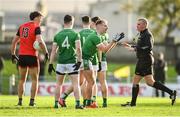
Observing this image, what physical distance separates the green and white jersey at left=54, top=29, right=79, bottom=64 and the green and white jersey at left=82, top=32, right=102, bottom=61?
72cm

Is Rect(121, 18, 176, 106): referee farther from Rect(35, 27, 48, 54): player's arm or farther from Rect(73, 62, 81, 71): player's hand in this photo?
Rect(35, 27, 48, 54): player's arm

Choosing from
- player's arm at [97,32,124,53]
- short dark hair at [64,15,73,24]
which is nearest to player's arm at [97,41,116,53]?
player's arm at [97,32,124,53]

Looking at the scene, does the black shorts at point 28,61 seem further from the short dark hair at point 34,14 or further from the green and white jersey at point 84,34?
the green and white jersey at point 84,34

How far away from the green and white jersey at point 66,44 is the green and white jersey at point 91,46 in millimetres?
718

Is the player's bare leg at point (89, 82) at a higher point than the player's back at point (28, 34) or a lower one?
lower

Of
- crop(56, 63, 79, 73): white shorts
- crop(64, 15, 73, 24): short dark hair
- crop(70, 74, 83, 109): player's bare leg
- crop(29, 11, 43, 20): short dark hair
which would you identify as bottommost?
crop(70, 74, 83, 109): player's bare leg

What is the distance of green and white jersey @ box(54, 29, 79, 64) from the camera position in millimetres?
19047

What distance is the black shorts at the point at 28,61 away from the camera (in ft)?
66.3

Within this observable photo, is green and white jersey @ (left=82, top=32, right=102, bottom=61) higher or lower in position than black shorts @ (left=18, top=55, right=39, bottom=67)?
higher

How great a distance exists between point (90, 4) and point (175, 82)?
10822cm

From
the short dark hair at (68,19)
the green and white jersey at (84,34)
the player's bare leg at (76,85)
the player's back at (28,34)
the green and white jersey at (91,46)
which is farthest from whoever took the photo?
the green and white jersey at (84,34)

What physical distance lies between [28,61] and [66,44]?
1.58 meters

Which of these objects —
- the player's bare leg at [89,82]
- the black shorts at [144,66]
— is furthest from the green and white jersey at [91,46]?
the black shorts at [144,66]

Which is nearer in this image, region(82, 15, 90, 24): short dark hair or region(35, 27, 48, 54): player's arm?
region(35, 27, 48, 54): player's arm
